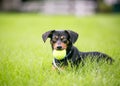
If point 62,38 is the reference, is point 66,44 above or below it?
below

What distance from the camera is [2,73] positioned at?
5.96 m

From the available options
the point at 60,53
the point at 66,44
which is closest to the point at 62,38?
the point at 66,44

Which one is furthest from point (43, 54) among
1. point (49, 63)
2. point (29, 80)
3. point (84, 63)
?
point (29, 80)

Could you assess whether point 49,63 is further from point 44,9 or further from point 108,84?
point 44,9

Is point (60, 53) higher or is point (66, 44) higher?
point (66, 44)

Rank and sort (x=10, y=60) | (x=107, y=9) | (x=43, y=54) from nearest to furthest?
1. (x=10, y=60)
2. (x=43, y=54)
3. (x=107, y=9)

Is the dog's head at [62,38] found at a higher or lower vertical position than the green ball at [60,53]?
higher

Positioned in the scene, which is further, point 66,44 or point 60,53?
point 66,44

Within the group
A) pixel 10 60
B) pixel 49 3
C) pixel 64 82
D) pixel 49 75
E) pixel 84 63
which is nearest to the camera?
pixel 64 82

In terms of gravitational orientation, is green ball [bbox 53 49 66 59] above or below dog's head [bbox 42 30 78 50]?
below

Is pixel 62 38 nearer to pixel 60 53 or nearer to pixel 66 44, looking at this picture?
pixel 66 44

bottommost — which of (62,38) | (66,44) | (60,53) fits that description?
(60,53)

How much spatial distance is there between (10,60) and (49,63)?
82 cm

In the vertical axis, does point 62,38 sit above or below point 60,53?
above
